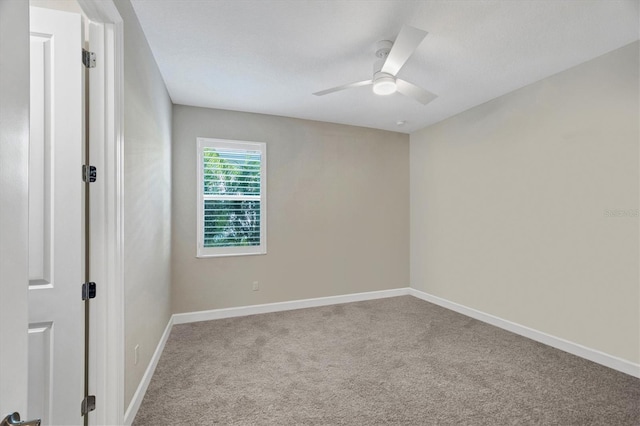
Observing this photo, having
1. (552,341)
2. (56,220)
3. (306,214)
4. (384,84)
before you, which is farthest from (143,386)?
(552,341)

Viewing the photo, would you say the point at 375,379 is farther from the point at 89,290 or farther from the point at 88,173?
the point at 88,173

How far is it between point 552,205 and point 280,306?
Answer: 3.28m

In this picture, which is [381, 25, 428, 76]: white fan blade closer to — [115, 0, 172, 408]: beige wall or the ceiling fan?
the ceiling fan

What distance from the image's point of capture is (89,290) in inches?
60.1

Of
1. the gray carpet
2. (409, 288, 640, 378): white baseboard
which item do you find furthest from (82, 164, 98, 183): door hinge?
(409, 288, 640, 378): white baseboard

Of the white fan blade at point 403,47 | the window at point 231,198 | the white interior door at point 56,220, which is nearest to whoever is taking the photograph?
the white interior door at point 56,220

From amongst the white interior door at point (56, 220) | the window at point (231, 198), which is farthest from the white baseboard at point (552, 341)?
the white interior door at point (56, 220)

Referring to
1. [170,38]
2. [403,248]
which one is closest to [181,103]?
[170,38]

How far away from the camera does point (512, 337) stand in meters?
3.15

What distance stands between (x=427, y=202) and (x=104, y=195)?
159 inches

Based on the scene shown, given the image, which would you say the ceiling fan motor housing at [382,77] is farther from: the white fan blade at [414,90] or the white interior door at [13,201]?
the white interior door at [13,201]

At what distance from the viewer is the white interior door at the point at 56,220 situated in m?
1.39

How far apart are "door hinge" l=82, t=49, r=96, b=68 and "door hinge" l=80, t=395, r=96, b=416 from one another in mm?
1679

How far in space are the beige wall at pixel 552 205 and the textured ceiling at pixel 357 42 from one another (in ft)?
0.96
